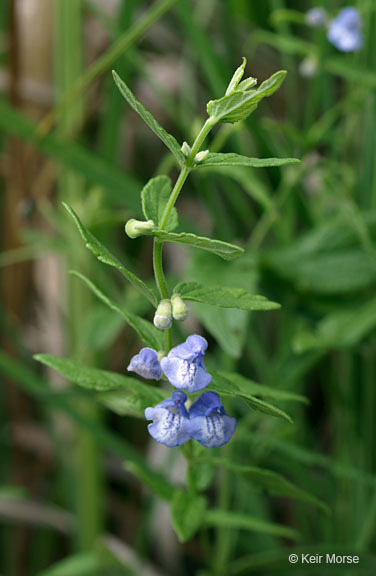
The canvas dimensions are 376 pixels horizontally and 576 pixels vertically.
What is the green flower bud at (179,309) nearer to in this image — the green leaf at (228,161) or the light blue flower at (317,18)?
the green leaf at (228,161)

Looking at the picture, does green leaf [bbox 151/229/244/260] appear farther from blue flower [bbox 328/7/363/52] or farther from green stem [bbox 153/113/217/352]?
blue flower [bbox 328/7/363/52]

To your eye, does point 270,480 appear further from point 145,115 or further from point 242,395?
point 145,115

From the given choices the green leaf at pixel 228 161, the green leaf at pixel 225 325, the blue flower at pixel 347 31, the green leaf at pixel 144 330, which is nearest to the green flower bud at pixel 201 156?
the green leaf at pixel 228 161

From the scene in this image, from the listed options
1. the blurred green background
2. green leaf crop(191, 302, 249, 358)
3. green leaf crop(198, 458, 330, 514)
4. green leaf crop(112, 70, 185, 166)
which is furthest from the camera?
the blurred green background

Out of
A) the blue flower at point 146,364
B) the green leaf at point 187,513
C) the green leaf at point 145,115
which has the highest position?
the green leaf at point 145,115

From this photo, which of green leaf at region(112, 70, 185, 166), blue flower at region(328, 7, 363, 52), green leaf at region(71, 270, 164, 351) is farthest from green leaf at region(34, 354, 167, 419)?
blue flower at region(328, 7, 363, 52)

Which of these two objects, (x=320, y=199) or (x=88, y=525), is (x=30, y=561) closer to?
(x=88, y=525)
